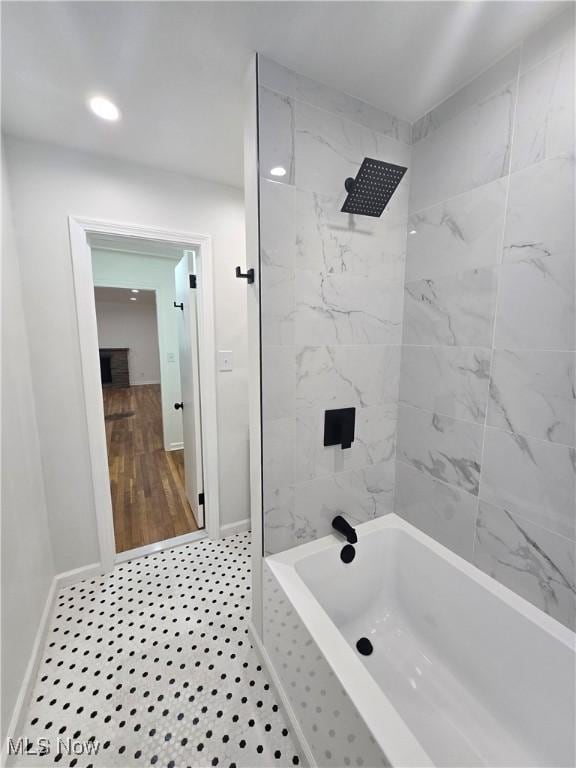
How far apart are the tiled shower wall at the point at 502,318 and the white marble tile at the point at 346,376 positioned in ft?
0.47

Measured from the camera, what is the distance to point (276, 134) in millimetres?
1185

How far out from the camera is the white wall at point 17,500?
3.92 feet

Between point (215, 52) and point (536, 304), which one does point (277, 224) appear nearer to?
point (215, 52)

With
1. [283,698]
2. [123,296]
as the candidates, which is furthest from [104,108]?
[123,296]

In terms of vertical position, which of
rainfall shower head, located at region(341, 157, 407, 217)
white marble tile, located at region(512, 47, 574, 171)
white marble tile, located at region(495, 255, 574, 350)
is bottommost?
white marble tile, located at region(495, 255, 574, 350)

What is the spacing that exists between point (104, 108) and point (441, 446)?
86.9 inches

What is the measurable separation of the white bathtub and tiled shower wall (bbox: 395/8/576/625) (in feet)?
0.46

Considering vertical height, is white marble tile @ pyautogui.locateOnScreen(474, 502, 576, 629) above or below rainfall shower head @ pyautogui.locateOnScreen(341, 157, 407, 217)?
below

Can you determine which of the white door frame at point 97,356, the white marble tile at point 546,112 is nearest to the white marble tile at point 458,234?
the white marble tile at point 546,112

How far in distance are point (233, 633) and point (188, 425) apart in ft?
5.03

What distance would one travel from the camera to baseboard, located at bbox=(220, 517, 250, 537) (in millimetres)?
2348

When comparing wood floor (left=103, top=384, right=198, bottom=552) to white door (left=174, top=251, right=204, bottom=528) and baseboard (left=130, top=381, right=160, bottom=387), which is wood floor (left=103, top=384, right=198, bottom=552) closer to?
white door (left=174, top=251, right=204, bottom=528)

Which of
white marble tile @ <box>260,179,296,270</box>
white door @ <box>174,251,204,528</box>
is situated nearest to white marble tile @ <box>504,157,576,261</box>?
white marble tile @ <box>260,179,296,270</box>

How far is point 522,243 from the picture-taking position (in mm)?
1092
